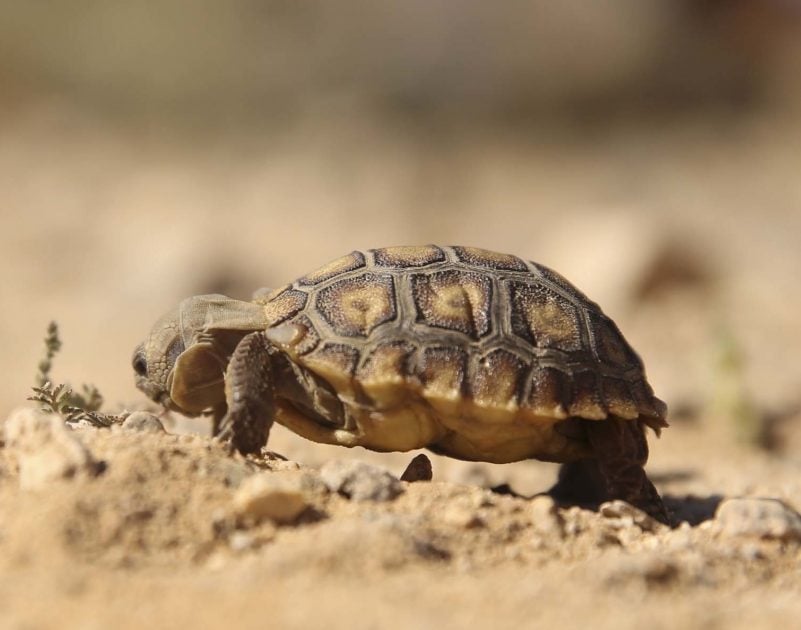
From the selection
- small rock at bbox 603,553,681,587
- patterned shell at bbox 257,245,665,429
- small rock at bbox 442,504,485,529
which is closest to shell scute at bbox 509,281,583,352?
patterned shell at bbox 257,245,665,429

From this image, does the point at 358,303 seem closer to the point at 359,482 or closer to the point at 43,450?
the point at 359,482

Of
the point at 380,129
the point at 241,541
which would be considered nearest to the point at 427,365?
the point at 241,541

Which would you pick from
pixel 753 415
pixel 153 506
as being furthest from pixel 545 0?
pixel 153 506

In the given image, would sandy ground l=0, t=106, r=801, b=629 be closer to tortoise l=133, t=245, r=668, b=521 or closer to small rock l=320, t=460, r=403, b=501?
small rock l=320, t=460, r=403, b=501

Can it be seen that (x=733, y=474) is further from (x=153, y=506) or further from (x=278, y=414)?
(x=153, y=506)

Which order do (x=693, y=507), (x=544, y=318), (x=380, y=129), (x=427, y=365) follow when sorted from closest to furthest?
(x=427, y=365), (x=544, y=318), (x=693, y=507), (x=380, y=129)

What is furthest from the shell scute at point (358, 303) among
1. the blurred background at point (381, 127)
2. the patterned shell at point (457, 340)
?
the blurred background at point (381, 127)
